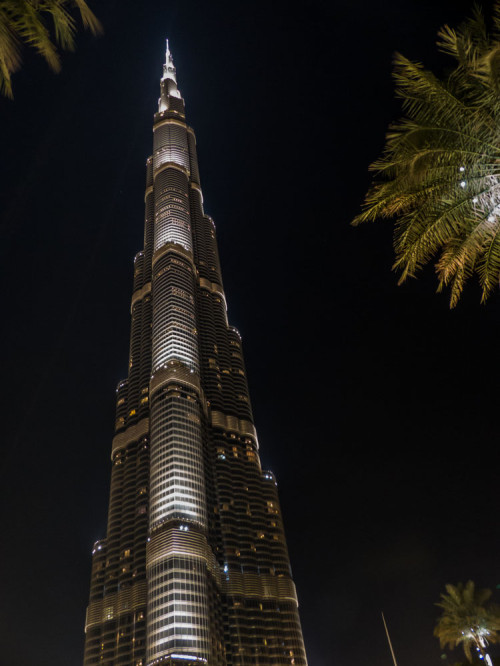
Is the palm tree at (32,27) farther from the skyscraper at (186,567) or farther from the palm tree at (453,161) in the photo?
the skyscraper at (186,567)

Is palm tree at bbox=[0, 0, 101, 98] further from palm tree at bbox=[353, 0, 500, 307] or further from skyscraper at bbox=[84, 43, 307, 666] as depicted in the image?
skyscraper at bbox=[84, 43, 307, 666]

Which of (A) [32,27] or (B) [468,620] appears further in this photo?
(B) [468,620]

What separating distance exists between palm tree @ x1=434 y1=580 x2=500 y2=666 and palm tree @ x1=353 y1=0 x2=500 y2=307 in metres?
62.3

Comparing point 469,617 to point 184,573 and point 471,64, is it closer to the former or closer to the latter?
point 471,64

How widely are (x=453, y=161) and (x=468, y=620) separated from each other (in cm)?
6643

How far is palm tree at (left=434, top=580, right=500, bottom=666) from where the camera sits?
63062 mm

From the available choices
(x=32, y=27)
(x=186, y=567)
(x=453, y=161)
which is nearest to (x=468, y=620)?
(x=453, y=161)

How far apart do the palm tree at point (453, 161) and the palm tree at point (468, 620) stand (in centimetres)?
6226

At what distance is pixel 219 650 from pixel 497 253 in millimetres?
161211

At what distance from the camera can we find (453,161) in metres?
15.4

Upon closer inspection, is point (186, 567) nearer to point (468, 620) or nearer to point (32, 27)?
point (468, 620)

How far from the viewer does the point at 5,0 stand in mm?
10250

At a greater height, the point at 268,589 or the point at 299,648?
the point at 268,589

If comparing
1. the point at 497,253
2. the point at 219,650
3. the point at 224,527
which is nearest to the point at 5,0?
the point at 497,253
